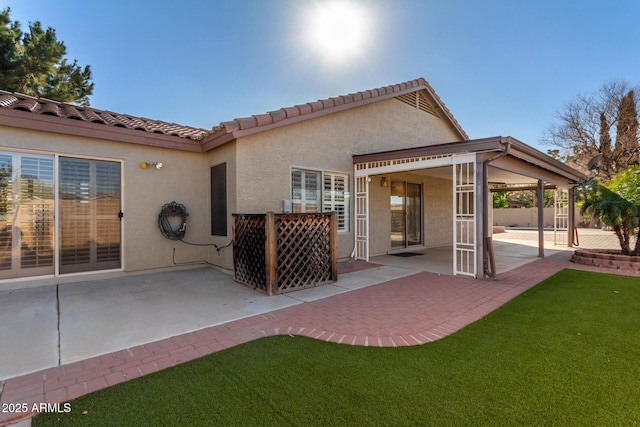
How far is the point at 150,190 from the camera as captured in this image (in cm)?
749

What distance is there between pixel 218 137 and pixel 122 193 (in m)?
2.59

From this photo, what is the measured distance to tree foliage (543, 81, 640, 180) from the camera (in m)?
25.9

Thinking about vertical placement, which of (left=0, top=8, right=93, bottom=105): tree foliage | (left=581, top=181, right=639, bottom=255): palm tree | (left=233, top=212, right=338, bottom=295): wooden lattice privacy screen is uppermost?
(left=0, top=8, right=93, bottom=105): tree foliage

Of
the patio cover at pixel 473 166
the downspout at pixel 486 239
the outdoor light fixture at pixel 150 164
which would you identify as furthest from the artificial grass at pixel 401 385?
the outdoor light fixture at pixel 150 164

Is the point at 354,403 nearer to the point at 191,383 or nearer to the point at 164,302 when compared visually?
the point at 191,383

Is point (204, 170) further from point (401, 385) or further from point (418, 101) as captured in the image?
point (418, 101)

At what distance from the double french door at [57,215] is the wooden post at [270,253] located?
3.93m

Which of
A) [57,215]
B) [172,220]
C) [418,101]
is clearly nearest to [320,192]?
[172,220]

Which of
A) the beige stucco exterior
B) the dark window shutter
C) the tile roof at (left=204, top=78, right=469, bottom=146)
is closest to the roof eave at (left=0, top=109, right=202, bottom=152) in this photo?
the beige stucco exterior

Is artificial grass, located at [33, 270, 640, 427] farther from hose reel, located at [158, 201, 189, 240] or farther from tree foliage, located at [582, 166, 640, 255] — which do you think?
tree foliage, located at [582, 166, 640, 255]

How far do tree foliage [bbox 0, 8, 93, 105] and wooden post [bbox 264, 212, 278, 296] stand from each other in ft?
46.9

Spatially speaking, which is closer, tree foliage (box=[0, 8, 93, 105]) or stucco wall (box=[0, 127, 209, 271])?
stucco wall (box=[0, 127, 209, 271])

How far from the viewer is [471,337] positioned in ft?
12.5

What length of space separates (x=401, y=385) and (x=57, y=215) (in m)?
7.31
